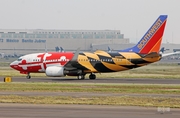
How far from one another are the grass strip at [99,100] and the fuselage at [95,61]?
28.0 metres

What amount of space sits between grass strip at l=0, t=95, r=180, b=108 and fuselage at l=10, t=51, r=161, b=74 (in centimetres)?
2800

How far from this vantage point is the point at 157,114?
30.5 meters

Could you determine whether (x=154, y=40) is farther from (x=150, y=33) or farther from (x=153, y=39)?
(x=150, y=33)

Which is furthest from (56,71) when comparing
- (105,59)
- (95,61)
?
(105,59)

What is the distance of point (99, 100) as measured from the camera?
126 ft

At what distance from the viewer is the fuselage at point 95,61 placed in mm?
68750

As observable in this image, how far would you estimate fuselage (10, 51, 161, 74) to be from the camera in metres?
68.8

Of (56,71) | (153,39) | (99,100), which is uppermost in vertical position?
(153,39)

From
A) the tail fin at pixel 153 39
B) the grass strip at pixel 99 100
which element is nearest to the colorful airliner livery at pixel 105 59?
the tail fin at pixel 153 39

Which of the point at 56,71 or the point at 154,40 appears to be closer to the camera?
the point at 56,71

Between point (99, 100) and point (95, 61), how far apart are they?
103ft

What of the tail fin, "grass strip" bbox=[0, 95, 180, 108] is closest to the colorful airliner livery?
the tail fin

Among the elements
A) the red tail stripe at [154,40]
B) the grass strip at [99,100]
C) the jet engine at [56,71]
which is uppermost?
the red tail stripe at [154,40]

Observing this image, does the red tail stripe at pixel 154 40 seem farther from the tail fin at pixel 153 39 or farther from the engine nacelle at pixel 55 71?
the engine nacelle at pixel 55 71
